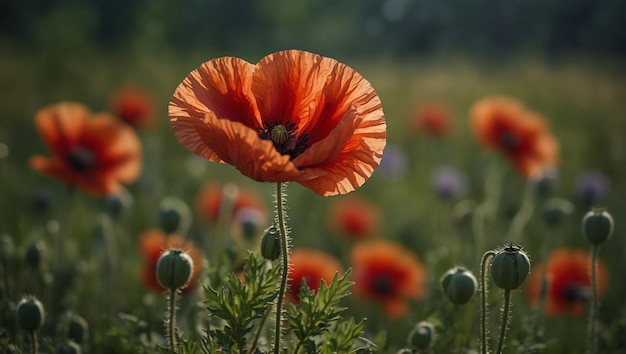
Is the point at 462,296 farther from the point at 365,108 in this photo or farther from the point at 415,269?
the point at 415,269

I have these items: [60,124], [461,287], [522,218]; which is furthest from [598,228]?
[60,124]

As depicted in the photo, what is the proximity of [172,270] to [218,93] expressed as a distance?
0.35 meters

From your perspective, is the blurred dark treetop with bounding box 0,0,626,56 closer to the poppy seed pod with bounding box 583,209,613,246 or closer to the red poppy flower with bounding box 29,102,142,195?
the red poppy flower with bounding box 29,102,142,195

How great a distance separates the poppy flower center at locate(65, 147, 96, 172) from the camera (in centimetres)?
273

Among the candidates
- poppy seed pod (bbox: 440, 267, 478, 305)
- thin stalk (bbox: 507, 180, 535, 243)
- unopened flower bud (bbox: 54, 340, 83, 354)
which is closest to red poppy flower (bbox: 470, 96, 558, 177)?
thin stalk (bbox: 507, 180, 535, 243)

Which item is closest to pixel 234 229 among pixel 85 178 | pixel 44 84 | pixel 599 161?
pixel 85 178

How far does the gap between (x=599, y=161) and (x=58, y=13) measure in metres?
5.98

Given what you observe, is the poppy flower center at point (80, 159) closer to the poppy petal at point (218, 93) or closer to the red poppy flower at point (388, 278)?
the red poppy flower at point (388, 278)

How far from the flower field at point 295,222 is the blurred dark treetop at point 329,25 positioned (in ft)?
3.14

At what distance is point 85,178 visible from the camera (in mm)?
2730

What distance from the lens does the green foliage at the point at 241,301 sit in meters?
1.29

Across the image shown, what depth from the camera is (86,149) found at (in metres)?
2.86

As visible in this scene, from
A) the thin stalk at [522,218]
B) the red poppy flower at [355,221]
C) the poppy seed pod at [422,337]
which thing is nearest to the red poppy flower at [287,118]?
the poppy seed pod at [422,337]

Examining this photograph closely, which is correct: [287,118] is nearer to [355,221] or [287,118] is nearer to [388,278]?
[388,278]
